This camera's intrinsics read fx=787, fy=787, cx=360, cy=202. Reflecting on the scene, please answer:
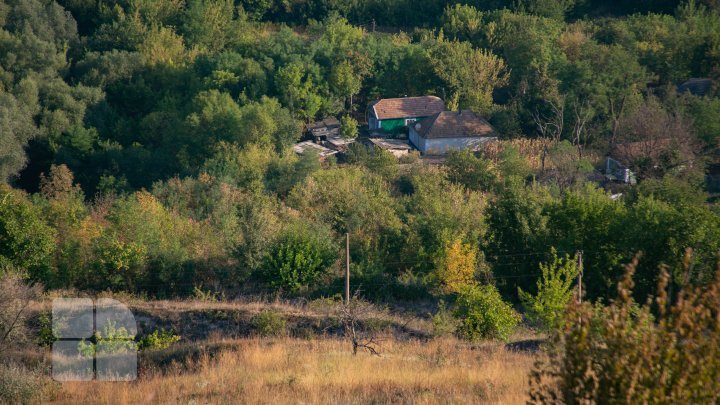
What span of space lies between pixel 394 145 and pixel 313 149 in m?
4.00

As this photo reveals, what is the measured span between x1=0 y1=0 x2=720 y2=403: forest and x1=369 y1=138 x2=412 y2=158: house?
6.27 feet

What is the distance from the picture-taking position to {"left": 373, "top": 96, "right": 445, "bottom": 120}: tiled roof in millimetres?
39344

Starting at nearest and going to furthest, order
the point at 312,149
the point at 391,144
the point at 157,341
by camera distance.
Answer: the point at 157,341 → the point at 312,149 → the point at 391,144

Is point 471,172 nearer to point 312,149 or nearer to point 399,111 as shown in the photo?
point 312,149

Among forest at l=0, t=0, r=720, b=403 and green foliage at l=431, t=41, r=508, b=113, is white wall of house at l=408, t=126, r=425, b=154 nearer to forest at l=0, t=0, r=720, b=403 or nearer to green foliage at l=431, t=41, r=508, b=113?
forest at l=0, t=0, r=720, b=403

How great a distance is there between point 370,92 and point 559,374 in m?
38.0

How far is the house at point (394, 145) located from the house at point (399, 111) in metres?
1.09

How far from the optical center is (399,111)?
3950 centimetres

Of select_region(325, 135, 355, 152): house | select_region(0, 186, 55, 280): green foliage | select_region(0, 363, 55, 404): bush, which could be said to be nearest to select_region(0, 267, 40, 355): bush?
select_region(0, 363, 55, 404): bush

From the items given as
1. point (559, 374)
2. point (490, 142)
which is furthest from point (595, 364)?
point (490, 142)

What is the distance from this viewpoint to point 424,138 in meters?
36.8

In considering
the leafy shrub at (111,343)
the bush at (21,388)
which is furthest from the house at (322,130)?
the bush at (21,388)

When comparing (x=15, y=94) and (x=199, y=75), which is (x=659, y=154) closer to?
(x=199, y=75)

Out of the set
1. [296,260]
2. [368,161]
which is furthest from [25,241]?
[368,161]
